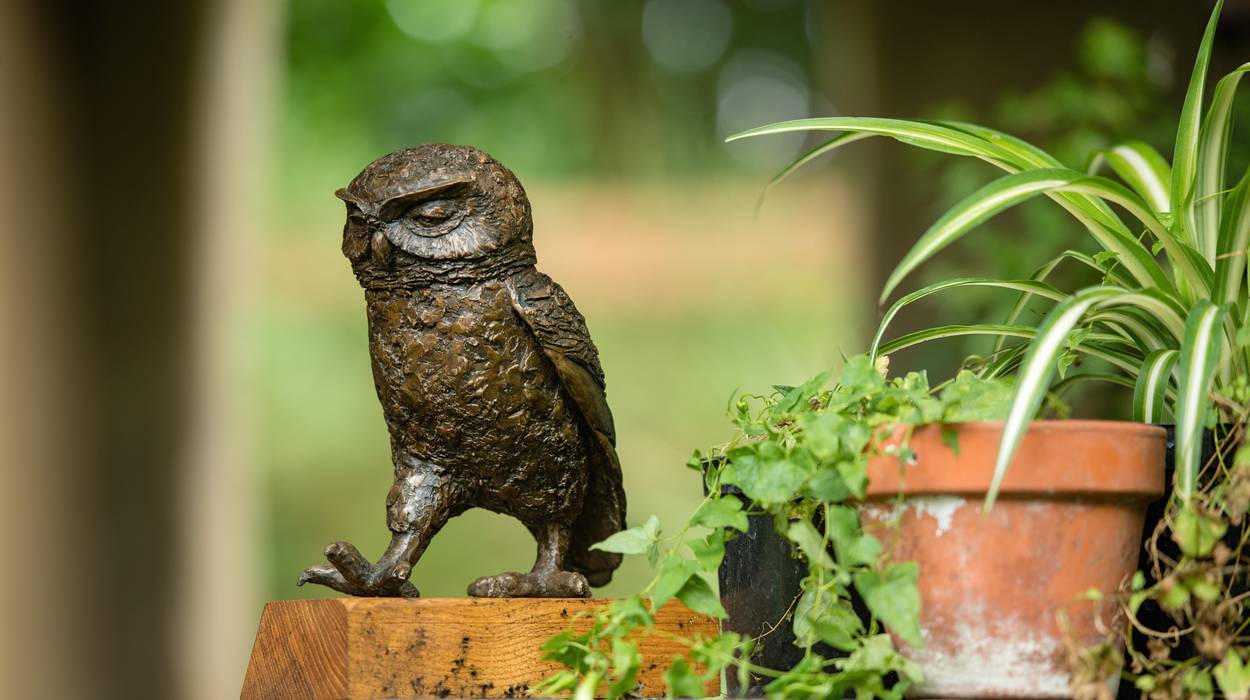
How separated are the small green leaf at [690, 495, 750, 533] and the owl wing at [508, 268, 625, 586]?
1.05 feet

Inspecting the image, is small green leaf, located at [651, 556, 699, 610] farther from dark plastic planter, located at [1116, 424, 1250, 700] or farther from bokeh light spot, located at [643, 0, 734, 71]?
bokeh light spot, located at [643, 0, 734, 71]

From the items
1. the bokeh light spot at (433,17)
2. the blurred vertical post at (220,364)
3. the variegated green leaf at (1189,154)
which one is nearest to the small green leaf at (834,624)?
the variegated green leaf at (1189,154)

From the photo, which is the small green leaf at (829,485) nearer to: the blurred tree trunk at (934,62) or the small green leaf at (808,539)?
the small green leaf at (808,539)

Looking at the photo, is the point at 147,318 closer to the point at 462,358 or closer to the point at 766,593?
the point at 462,358

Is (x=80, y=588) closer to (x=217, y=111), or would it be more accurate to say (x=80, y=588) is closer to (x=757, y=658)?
(x=217, y=111)

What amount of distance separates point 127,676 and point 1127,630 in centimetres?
245

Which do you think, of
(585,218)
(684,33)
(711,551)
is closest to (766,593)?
(711,551)

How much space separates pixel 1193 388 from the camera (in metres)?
0.87

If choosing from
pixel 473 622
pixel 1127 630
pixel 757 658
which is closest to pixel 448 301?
pixel 473 622

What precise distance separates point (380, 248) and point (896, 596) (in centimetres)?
59

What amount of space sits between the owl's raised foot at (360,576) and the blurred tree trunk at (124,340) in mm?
1230

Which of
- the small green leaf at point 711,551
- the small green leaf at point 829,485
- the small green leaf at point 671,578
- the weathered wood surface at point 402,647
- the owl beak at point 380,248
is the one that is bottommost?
the weathered wood surface at point 402,647

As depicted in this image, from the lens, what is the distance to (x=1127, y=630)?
3.09 ft

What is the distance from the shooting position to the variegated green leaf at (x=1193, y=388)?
0.85 meters
